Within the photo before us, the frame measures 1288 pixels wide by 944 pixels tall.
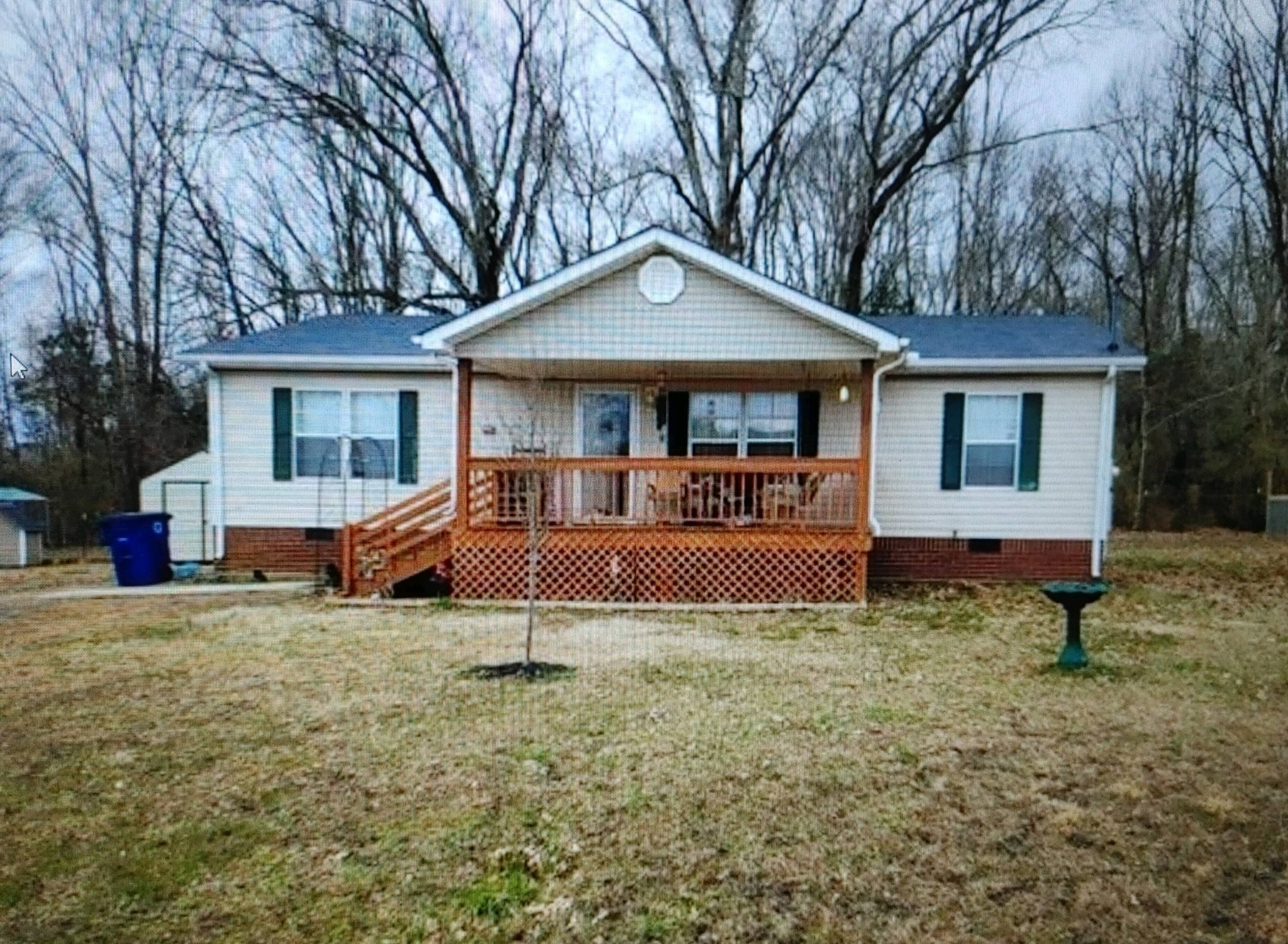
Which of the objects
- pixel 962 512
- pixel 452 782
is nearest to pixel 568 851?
pixel 452 782

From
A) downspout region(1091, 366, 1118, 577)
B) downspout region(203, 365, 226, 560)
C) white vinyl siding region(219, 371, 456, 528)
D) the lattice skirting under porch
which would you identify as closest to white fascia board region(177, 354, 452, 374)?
white vinyl siding region(219, 371, 456, 528)

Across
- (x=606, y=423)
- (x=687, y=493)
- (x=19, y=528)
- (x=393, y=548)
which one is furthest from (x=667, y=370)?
(x=19, y=528)

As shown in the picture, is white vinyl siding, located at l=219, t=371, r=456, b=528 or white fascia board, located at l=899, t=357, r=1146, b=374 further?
white vinyl siding, located at l=219, t=371, r=456, b=528

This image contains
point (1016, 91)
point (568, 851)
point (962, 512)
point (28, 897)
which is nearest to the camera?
point (28, 897)

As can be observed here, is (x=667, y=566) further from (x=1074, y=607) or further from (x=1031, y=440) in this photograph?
(x=1031, y=440)

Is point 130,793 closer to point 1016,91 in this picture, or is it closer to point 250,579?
point 250,579

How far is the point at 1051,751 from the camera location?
14.9 feet

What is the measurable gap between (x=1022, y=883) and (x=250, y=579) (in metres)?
10.8

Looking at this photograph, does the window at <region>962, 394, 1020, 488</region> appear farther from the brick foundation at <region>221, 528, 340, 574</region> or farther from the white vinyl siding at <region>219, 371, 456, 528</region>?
the brick foundation at <region>221, 528, 340, 574</region>

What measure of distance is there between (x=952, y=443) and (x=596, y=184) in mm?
14743

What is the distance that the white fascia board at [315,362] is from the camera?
36.8ft

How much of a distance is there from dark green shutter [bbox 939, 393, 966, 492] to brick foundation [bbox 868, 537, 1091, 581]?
2.76 ft

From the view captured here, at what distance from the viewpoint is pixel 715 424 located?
37.3ft

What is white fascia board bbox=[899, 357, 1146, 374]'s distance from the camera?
10.5m
